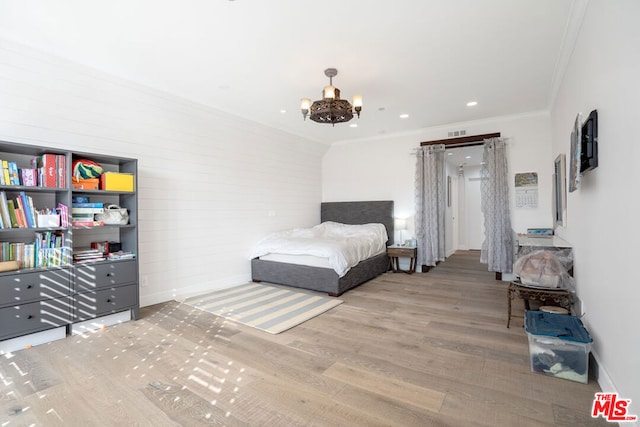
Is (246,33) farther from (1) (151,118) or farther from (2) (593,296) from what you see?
(2) (593,296)

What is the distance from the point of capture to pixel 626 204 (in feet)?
5.04

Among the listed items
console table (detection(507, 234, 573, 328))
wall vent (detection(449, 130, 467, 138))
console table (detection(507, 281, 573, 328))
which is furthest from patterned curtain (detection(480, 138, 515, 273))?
console table (detection(507, 281, 573, 328))

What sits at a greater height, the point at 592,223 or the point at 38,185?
the point at 38,185

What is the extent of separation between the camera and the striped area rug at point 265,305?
3.21 meters

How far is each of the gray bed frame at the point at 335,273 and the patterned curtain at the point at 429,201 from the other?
593 millimetres

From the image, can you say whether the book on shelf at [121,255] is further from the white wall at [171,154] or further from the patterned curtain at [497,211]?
the patterned curtain at [497,211]

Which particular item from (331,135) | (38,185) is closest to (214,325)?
(38,185)

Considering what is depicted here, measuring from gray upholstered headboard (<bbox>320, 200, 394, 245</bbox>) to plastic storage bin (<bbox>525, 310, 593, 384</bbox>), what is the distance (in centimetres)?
379

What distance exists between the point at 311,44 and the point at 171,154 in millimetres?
2410

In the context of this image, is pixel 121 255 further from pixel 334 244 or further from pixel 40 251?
pixel 334 244

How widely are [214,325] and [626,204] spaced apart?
10.9ft

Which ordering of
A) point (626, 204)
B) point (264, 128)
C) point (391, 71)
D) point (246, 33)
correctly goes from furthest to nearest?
1. point (264, 128)
2. point (391, 71)
3. point (246, 33)
4. point (626, 204)

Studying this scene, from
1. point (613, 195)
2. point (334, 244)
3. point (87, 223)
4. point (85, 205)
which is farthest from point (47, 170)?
point (613, 195)

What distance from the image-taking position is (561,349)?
2.08 metres
